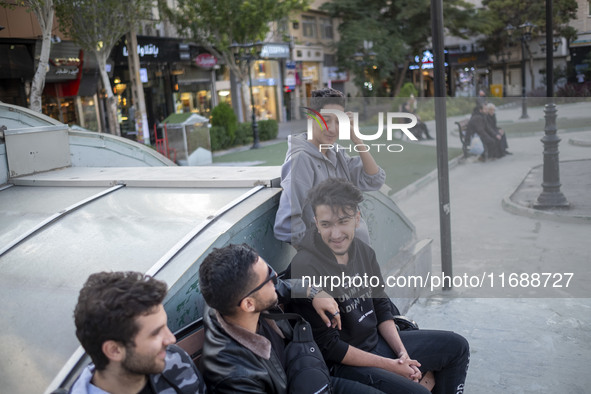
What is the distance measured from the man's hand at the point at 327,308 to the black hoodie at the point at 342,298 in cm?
5

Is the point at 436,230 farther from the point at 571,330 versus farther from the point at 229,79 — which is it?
the point at 229,79

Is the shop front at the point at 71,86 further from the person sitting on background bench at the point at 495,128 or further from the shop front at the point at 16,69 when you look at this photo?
the person sitting on background bench at the point at 495,128

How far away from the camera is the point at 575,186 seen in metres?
4.89

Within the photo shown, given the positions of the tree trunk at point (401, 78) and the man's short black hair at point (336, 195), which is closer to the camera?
the man's short black hair at point (336, 195)

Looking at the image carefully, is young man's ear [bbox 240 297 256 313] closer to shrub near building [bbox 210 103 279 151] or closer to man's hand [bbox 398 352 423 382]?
man's hand [bbox 398 352 423 382]

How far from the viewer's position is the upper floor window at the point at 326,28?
39.4 m

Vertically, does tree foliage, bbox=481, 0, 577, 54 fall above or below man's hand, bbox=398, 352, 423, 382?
above

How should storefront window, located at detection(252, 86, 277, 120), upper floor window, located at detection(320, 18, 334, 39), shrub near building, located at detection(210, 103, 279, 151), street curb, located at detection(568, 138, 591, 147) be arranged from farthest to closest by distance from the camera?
upper floor window, located at detection(320, 18, 334, 39)
storefront window, located at detection(252, 86, 277, 120)
shrub near building, located at detection(210, 103, 279, 151)
street curb, located at detection(568, 138, 591, 147)

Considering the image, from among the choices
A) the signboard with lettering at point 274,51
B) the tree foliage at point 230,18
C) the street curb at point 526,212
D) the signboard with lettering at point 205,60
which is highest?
the tree foliage at point 230,18

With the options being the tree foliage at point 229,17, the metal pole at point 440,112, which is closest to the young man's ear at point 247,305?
the metal pole at point 440,112

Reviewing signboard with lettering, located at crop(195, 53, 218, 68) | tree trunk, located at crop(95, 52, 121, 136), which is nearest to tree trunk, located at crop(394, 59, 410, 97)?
signboard with lettering, located at crop(195, 53, 218, 68)

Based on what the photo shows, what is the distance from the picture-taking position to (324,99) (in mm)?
3291

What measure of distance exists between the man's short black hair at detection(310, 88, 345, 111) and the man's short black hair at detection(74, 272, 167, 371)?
1666 millimetres

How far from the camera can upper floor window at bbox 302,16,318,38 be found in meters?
37.5
